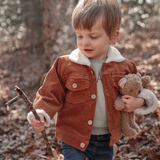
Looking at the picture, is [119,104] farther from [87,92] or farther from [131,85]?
[87,92]

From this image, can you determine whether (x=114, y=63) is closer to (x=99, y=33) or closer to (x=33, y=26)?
(x=99, y=33)

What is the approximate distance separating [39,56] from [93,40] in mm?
7985

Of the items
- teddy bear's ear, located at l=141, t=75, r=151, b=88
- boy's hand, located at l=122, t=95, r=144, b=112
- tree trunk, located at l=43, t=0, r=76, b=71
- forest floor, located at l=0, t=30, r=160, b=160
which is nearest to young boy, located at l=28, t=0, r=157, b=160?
boy's hand, located at l=122, t=95, r=144, b=112

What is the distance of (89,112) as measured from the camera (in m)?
1.92

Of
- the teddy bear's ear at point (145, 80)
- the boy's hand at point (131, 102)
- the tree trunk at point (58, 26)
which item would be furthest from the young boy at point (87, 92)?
the tree trunk at point (58, 26)

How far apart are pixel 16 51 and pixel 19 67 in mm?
2713

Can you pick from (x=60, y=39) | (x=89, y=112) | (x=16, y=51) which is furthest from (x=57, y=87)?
(x=16, y=51)

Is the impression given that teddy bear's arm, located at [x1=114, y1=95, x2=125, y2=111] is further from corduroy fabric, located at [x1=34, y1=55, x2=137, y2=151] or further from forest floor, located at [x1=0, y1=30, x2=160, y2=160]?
forest floor, located at [x1=0, y1=30, x2=160, y2=160]

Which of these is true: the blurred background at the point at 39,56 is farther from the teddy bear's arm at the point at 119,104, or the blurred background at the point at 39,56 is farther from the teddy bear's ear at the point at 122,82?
the teddy bear's ear at the point at 122,82

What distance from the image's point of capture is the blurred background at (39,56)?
2.95 m

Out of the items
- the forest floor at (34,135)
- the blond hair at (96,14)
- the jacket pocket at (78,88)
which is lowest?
the forest floor at (34,135)

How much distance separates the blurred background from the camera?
295 centimetres

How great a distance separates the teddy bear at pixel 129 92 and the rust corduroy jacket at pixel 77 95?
0.07 meters

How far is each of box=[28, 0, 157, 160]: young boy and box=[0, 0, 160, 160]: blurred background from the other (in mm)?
950
